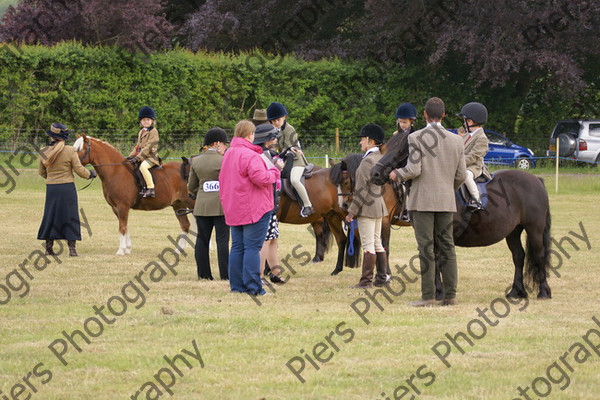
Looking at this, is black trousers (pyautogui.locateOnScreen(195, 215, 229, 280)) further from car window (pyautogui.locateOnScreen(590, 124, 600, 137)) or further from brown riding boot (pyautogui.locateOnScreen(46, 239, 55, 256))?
car window (pyautogui.locateOnScreen(590, 124, 600, 137))

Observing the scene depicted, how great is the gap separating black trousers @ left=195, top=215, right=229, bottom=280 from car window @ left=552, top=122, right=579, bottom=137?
22552mm

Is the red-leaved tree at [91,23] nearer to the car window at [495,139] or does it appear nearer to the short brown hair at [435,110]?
the car window at [495,139]

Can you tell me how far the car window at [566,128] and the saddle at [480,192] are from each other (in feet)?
74.3

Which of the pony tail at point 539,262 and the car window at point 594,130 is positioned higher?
the pony tail at point 539,262

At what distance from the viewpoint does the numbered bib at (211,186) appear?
11297mm

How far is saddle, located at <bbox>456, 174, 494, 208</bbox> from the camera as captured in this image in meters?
9.92

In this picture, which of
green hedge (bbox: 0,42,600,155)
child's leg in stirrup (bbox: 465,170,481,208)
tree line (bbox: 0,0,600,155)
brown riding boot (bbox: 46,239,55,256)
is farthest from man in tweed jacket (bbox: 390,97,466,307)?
tree line (bbox: 0,0,600,155)

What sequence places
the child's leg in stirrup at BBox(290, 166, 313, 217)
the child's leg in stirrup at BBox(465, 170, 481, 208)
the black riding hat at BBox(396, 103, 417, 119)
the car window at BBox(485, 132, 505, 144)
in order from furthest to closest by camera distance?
the car window at BBox(485, 132, 505, 144), the child's leg in stirrup at BBox(290, 166, 313, 217), the black riding hat at BBox(396, 103, 417, 119), the child's leg in stirrup at BBox(465, 170, 481, 208)

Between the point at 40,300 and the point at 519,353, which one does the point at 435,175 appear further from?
the point at 40,300

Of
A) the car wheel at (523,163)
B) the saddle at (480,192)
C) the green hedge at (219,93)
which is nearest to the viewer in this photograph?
the saddle at (480,192)

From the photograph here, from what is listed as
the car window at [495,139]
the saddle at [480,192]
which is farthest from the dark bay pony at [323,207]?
the car window at [495,139]

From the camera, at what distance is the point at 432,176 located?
9227 mm

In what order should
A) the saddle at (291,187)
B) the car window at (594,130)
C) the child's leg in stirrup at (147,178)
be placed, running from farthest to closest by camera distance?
the car window at (594,130) < the child's leg in stirrup at (147,178) < the saddle at (291,187)

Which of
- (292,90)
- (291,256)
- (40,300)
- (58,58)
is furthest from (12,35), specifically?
(40,300)
